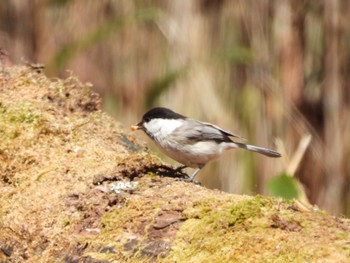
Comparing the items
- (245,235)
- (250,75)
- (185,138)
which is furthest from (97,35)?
(245,235)

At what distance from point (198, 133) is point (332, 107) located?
2694mm

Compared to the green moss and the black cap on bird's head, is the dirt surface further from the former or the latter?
the black cap on bird's head

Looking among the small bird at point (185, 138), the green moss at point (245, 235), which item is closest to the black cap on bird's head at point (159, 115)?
the small bird at point (185, 138)

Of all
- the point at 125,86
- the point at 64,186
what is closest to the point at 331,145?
the point at 125,86

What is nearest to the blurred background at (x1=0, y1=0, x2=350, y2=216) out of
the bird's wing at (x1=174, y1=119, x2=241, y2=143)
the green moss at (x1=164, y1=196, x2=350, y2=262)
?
the bird's wing at (x1=174, y1=119, x2=241, y2=143)

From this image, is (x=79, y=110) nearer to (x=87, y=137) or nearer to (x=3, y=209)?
(x=87, y=137)

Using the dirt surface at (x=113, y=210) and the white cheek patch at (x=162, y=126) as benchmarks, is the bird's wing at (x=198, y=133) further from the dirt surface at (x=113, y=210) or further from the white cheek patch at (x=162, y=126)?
the dirt surface at (x=113, y=210)

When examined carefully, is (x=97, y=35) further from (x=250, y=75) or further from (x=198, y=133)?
(x=198, y=133)

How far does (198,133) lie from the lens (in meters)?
3.55

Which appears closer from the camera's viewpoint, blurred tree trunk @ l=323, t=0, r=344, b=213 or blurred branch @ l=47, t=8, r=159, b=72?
blurred tree trunk @ l=323, t=0, r=344, b=213

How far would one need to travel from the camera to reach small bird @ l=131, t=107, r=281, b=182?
3496 millimetres

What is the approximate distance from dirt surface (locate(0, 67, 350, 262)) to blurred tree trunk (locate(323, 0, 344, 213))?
9.63ft

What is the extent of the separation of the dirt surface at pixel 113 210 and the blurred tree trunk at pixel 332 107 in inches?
116

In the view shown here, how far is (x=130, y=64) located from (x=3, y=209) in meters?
3.98
